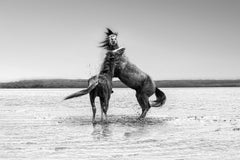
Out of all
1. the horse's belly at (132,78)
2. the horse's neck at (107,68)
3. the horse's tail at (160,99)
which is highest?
the horse's neck at (107,68)

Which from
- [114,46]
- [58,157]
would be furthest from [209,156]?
[114,46]

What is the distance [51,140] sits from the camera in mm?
9141

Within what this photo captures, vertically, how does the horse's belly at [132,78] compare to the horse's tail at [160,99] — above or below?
above

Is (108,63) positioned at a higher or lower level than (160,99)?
higher

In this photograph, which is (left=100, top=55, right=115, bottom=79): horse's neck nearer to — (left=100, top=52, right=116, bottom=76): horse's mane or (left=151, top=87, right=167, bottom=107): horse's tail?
(left=100, top=52, right=116, bottom=76): horse's mane

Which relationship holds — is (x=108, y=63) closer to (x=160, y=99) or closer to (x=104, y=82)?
(x=104, y=82)

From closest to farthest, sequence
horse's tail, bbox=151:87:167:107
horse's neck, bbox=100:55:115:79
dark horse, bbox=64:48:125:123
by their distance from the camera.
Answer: dark horse, bbox=64:48:125:123 → horse's neck, bbox=100:55:115:79 → horse's tail, bbox=151:87:167:107

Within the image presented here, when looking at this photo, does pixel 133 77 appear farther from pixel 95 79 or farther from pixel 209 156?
pixel 209 156

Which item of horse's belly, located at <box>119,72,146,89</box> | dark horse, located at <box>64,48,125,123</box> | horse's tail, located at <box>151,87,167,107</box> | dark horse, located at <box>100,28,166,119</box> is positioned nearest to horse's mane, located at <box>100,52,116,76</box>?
dark horse, located at <box>64,48,125,123</box>

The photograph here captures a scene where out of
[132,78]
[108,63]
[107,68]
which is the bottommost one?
[132,78]

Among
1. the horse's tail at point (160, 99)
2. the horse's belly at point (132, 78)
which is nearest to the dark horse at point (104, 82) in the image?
the horse's belly at point (132, 78)

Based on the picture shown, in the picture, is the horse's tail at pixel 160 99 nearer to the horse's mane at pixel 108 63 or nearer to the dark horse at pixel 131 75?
the dark horse at pixel 131 75

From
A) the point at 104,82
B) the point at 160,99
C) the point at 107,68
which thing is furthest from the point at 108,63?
the point at 160,99

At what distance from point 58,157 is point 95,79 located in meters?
5.97
